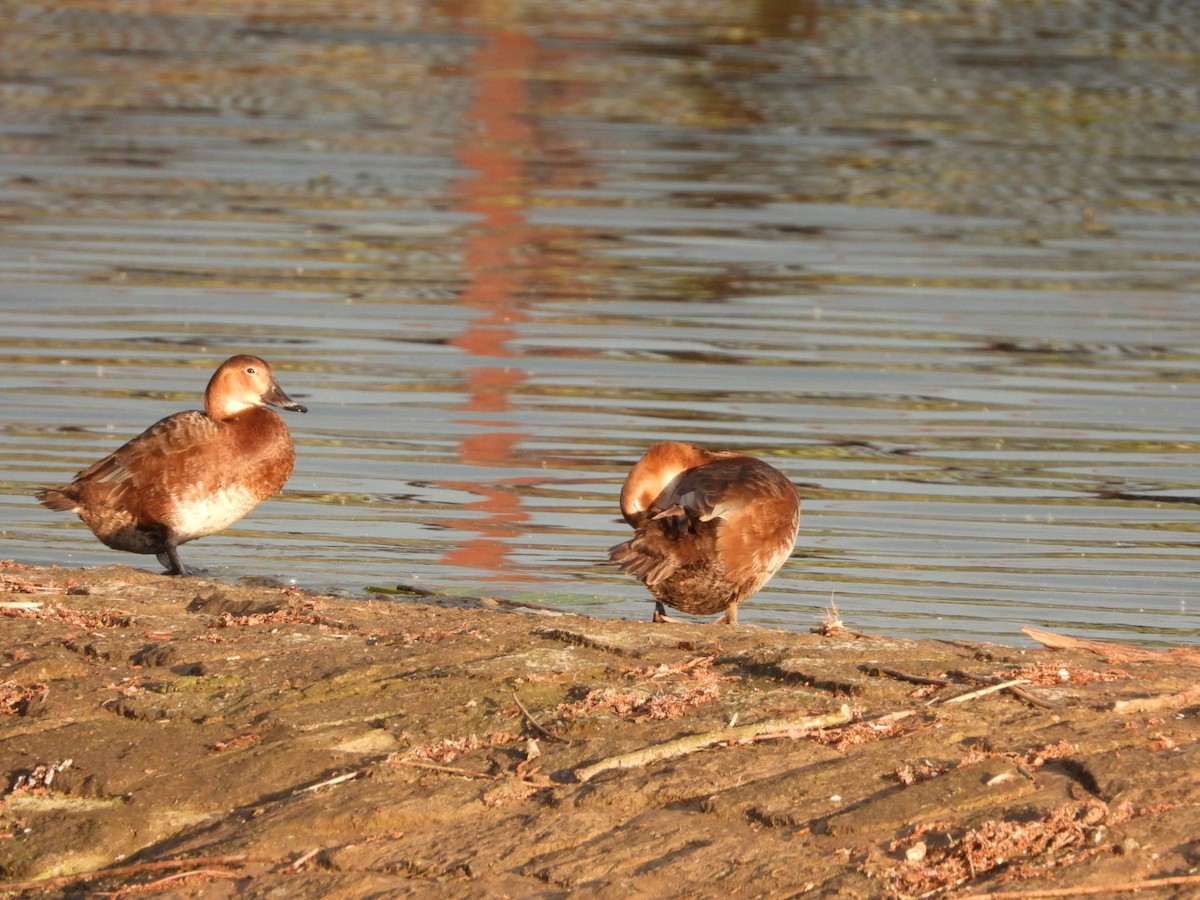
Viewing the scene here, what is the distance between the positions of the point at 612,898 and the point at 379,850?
58 cm

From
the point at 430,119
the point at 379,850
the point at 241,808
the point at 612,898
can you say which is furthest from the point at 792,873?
the point at 430,119

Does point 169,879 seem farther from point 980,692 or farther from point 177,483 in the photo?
point 177,483

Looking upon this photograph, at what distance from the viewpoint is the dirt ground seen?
4.47 m

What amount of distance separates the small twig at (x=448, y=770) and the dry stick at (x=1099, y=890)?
1.23 metres

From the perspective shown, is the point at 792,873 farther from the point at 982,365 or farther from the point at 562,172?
the point at 562,172

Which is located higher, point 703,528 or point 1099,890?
point 1099,890

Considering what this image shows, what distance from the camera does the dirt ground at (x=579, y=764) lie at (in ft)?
14.7

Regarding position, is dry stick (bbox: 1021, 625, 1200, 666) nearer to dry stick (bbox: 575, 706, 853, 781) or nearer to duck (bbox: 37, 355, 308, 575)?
dry stick (bbox: 575, 706, 853, 781)

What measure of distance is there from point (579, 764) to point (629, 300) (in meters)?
9.25

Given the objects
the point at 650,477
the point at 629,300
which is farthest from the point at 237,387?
the point at 629,300

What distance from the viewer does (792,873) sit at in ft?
14.5

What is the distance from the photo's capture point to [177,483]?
26.8 ft

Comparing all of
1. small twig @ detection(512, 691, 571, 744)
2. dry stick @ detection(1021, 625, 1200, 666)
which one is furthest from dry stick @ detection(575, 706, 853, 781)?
dry stick @ detection(1021, 625, 1200, 666)

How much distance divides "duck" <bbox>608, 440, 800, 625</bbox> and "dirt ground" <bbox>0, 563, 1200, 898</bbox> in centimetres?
75
